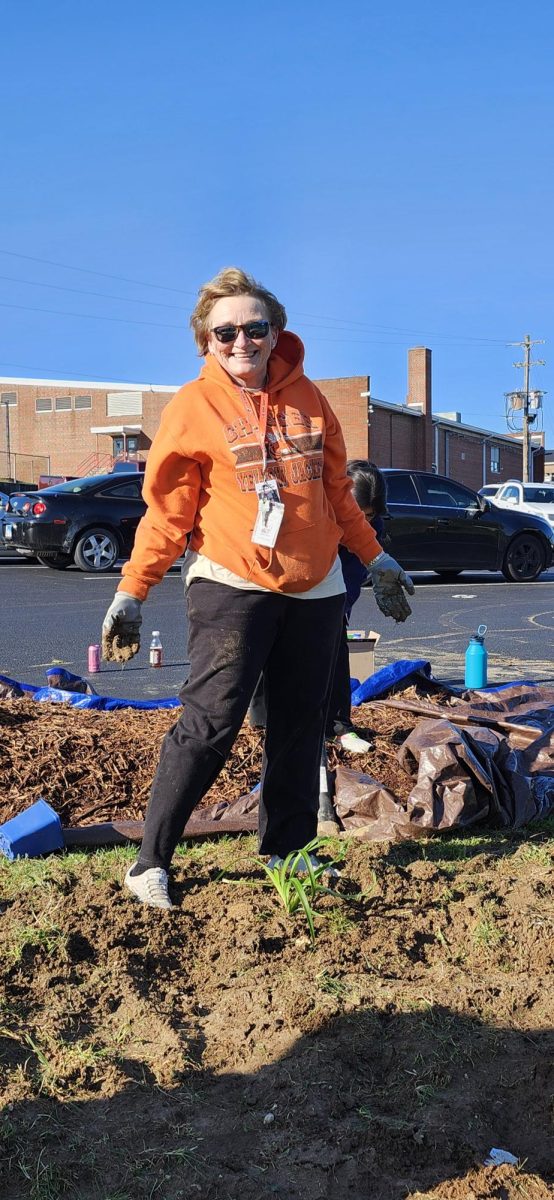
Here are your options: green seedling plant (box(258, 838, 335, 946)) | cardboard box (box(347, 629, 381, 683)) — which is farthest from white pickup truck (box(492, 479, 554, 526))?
green seedling plant (box(258, 838, 335, 946))

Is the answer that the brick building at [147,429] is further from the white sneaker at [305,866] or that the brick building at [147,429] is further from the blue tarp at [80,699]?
the white sneaker at [305,866]

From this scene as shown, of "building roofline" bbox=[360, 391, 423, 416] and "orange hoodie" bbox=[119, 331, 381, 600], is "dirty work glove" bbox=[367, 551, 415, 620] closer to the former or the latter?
"orange hoodie" bbox=[119, 331, 381, 600]

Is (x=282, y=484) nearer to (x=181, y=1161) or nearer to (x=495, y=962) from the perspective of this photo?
(x=495, y=962)

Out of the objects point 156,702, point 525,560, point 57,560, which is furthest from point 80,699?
point 525,560

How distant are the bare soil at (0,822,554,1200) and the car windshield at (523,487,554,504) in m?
24.2

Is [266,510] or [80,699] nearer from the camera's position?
[266,510]

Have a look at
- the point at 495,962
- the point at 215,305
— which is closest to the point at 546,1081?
the point at 495,962

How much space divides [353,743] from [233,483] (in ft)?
6.80

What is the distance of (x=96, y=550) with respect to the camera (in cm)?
1673

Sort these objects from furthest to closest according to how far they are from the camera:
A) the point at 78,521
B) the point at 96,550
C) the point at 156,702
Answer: the point at 96,550 → the point at 78,521 → the point at 156,702

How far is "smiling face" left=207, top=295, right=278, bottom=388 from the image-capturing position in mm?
3061

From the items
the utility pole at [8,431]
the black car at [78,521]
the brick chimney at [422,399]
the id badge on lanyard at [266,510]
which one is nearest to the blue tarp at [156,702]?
the id badge on lanyard at [266,510]

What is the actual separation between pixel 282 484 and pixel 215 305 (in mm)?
579

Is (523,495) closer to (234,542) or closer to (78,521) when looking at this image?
(78,521)
